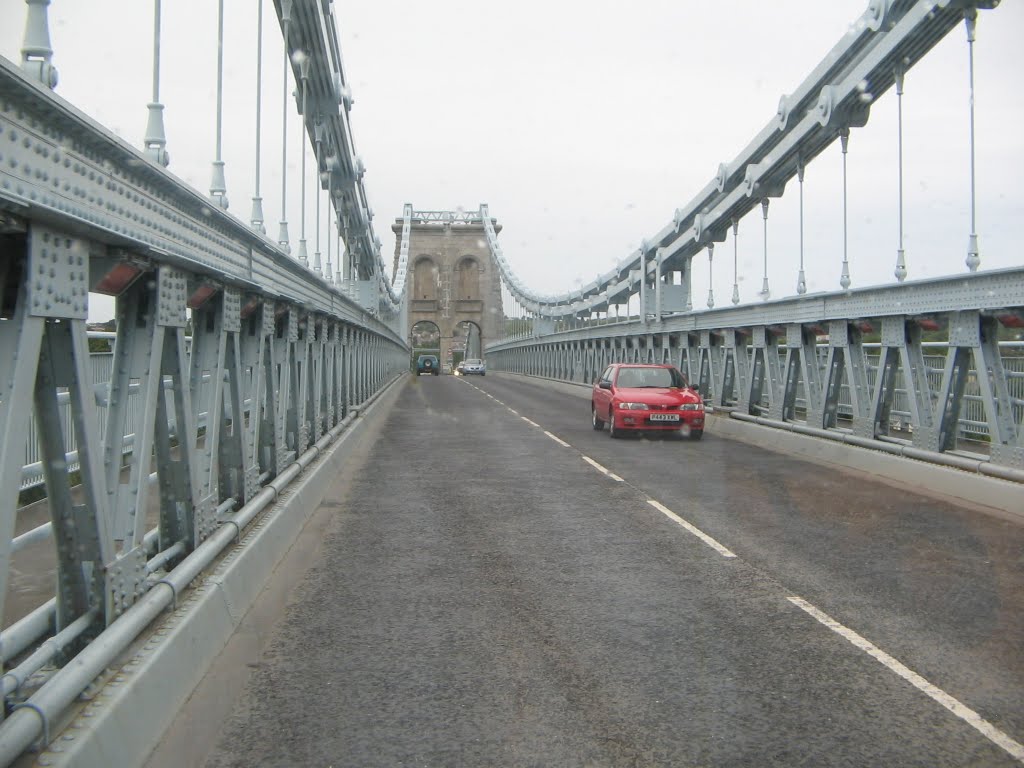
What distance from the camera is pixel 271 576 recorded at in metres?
6.76

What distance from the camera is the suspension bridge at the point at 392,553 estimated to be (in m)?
3.56

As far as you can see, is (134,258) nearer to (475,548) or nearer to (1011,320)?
(475,548)

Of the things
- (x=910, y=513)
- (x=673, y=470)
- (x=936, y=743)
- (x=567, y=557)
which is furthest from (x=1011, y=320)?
(x=936, y=743)

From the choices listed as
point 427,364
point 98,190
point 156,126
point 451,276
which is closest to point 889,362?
point 156,126

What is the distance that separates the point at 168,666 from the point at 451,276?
10284cm

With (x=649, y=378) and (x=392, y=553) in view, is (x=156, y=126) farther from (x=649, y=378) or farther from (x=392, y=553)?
(x=649, y=378)

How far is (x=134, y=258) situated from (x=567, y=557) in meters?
4.40

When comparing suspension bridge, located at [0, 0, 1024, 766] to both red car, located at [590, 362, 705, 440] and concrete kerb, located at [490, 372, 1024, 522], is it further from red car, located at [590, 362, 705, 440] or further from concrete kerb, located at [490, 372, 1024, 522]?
red car, located at [590, 362, 705, 440]

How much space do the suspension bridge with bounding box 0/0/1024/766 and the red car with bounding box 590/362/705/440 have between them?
416 cm

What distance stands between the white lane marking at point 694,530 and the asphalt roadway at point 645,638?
4 centimetres

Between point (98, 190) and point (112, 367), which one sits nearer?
point (98, 190)

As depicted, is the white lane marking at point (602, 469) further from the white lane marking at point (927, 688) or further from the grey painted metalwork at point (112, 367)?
the white lane marking at point (927, 688)

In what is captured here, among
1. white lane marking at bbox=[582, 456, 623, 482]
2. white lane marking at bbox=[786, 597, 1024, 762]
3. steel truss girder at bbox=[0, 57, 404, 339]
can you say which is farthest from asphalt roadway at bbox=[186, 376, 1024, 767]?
steel truss girder at bbox=[0, 57, 404, 339]

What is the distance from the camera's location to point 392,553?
760 centimetres
